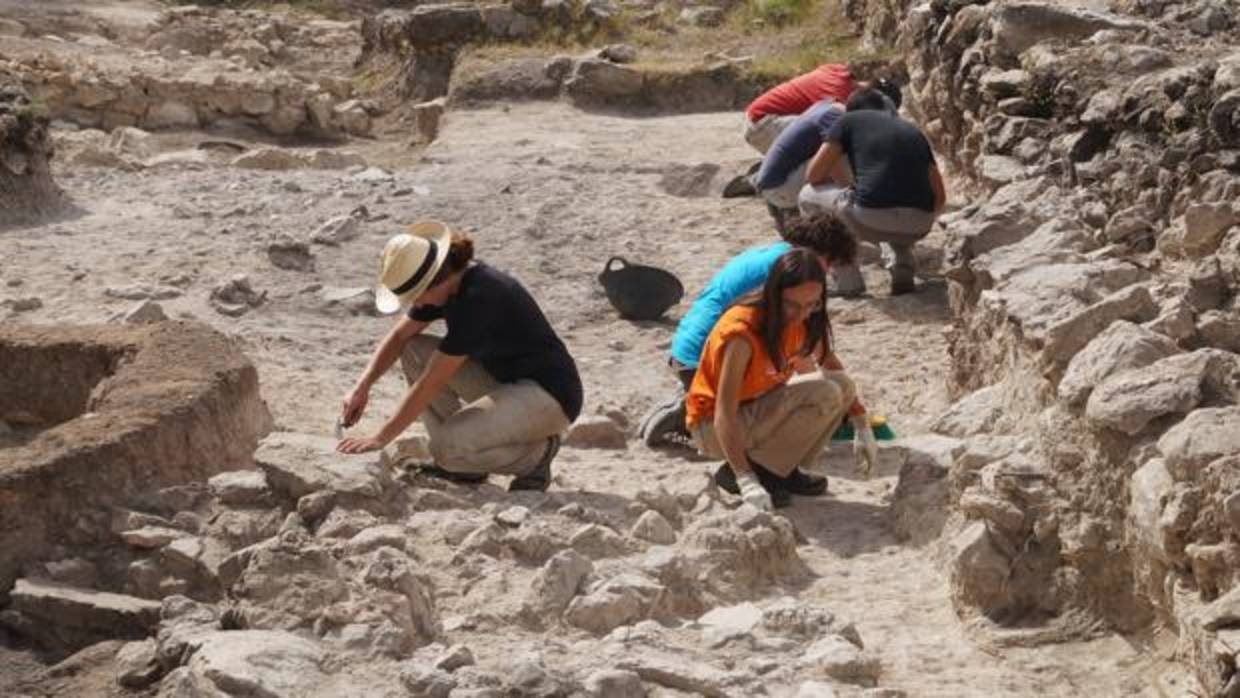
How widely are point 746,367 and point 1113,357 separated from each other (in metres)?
1.66

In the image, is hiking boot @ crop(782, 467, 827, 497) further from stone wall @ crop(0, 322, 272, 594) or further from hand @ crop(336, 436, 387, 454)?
stone wall @ crop(0, 322, 272, 594)

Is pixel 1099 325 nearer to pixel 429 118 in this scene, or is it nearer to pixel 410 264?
pixel 410 264

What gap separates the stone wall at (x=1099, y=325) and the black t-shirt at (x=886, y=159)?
0.34m

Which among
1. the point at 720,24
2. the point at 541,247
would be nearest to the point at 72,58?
the point at 720,24

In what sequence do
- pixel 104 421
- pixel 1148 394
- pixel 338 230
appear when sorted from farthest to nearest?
pixel 338 230
pixel 104 421
pixel 1148 394

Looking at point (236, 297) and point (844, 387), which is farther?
point (236, 297)

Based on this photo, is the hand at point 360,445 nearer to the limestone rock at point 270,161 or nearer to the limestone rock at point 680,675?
the limestone rock at point 680,675

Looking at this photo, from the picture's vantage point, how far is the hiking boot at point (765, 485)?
26.3 feet

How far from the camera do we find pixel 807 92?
41.9 ft

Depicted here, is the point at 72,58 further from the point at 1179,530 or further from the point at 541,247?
the point at 1179,530

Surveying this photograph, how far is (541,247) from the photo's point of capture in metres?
12.2

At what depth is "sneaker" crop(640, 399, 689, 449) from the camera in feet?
29.3

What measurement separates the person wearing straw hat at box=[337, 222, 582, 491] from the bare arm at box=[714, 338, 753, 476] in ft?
2.01

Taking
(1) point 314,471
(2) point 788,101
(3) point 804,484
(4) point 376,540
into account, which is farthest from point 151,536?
(2) point 788,101
